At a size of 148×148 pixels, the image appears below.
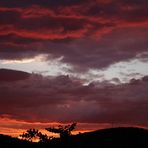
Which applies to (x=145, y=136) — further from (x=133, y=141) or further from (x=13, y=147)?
(x=13, y=147)

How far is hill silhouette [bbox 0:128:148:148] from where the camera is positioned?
113 feet

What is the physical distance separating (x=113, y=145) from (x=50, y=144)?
481cm

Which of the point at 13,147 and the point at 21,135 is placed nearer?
the point at 13,147

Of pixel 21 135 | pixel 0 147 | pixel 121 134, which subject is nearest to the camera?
pixel 0 147

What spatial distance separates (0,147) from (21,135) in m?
5.97

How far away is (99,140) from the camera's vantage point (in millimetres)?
35219

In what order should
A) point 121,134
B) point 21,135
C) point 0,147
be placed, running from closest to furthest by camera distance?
point 0,147
point 121,134
point 21,135

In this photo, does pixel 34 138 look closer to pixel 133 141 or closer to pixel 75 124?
pixel 75 124

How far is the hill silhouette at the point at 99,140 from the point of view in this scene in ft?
113

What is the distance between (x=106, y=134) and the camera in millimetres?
36594

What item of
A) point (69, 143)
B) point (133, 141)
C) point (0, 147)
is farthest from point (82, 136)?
point (0, 147)

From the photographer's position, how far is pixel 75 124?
133ft

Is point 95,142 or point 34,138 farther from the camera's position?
point 34,138

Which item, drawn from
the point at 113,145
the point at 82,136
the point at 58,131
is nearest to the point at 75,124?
the point at 58,131
